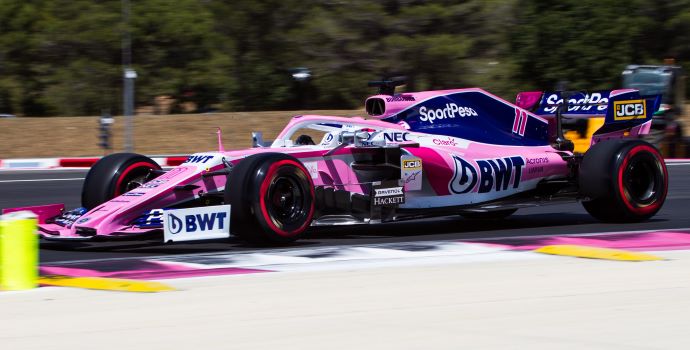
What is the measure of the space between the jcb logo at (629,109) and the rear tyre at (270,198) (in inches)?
161

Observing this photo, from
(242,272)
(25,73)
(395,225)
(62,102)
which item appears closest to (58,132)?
(62,102)

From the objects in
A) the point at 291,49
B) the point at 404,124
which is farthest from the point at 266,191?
the point at 291,49

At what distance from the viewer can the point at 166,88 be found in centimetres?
3338

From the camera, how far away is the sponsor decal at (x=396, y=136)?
379 inches

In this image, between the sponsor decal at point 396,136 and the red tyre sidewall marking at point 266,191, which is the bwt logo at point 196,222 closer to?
the red tyre sidewall marking at point 266,191

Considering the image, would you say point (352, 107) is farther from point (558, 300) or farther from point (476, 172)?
point (558, 300)

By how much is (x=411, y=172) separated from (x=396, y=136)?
1.28 feet

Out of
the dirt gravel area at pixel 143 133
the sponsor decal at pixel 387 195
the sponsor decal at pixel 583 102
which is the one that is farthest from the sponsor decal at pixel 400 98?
the dirt gravel area at pixel 143 133

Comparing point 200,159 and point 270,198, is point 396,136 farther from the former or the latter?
point 200,159

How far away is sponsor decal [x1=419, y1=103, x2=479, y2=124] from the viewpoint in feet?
33.3

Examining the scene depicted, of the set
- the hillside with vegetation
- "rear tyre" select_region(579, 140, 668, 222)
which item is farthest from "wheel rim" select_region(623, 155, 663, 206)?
the hillside with vegetation

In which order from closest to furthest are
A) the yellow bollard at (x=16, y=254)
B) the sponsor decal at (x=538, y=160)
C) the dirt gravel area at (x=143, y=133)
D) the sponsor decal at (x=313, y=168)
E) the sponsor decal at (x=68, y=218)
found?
the yellow bollard at (x=16, y=254), the sponsor decal at (x=68, y=218), the sponsor decal at (x=313, y=168), the sponsor decal at (x=538, y=160), the dirt gravel area at (x=143, y=133)

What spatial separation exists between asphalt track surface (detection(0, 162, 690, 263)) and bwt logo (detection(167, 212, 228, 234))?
408mm

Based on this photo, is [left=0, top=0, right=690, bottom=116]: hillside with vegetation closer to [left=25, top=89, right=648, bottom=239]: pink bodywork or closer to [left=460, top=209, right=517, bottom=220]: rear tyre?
[left=460, top=209, right=517, bottom=220]: rear tyre
